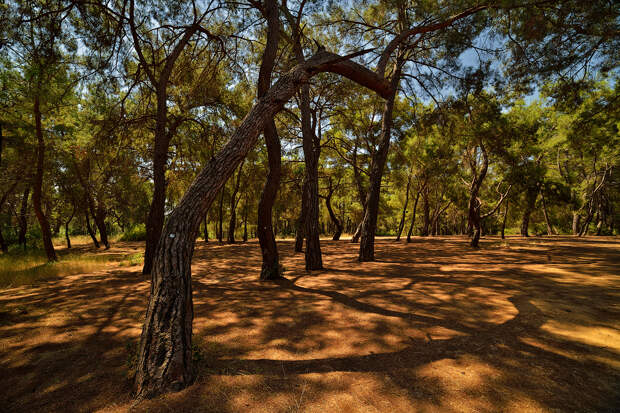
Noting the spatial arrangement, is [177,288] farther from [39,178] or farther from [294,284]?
[39,178]

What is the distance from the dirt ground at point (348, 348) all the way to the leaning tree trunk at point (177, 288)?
0.19 metres

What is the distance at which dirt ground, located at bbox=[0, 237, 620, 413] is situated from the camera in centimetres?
204

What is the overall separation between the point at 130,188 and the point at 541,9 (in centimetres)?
2404

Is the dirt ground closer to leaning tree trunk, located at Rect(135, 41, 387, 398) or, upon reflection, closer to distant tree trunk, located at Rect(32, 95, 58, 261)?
leaning tree trunk, located at Rect(135, 41, 387, 398)

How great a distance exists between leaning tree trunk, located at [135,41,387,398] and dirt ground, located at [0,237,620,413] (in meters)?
0.19

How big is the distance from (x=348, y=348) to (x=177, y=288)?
2078 millimetres

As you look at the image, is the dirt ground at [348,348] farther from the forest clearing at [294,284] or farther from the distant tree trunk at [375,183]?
the distant tree trunk at [375,183]

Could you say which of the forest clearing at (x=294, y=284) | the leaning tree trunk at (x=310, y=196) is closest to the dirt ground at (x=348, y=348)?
the forest clearing at (x=294, y=284)

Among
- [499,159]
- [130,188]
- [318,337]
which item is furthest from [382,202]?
[318,337]

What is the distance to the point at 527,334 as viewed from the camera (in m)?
3.07

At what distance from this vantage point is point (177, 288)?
91.6 inches

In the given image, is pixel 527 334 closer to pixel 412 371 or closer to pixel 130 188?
pixel 412 371

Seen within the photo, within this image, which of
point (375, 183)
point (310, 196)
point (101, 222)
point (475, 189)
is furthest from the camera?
point (101, 222)

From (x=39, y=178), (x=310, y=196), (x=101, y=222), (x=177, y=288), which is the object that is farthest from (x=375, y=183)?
(x=101, y=222)
